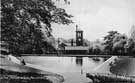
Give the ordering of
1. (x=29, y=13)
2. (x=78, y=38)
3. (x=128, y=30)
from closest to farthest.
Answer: (x=128, y=30)
(x=78, y=38)
(x=29, y=13)

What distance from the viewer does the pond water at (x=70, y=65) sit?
2.13 metres

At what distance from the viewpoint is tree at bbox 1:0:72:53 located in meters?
2.37

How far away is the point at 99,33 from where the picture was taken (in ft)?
7.02

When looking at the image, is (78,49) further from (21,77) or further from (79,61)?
(21,77)

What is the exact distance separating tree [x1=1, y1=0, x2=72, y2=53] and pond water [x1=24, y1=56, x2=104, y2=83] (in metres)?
0.20

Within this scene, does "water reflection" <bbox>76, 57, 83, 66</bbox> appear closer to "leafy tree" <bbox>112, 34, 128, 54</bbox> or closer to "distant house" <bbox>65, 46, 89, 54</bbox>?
"distant house" <bbox>65, 46, 89, 54</bbox>

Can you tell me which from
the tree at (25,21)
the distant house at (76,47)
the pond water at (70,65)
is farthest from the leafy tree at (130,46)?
the tree at (25,21)

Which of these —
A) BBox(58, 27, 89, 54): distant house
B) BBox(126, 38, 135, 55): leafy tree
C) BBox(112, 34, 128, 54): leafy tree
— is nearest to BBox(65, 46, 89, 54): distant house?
BBox(58, 27, 89, 54): distant house

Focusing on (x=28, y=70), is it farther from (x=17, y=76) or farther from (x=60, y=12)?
(x=60, y=12)

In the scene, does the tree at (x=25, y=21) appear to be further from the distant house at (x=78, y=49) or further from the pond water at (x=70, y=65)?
the distant house at (x=78, y=49)

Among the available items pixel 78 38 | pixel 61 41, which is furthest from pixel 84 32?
pixel 61 41

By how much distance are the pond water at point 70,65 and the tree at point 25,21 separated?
202 mm

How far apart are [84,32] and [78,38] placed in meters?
0.08

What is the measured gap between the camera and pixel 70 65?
2.15m
